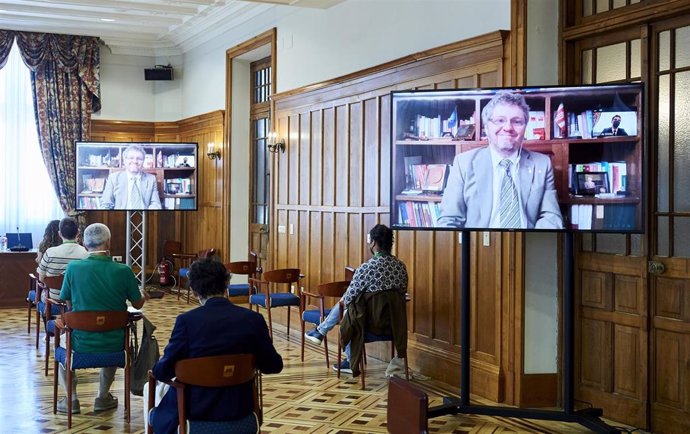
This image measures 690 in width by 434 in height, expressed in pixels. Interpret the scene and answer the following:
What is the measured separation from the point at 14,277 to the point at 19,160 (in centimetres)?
265

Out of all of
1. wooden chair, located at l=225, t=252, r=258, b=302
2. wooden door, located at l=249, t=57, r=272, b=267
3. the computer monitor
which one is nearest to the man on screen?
wooden chair, located at l=225, t=252, r=258, b=302

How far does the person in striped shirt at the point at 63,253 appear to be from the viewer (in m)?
7.05

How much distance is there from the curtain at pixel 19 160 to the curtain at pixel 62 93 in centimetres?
19

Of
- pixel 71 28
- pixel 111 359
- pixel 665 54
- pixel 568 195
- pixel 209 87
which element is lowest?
pixel 111 359

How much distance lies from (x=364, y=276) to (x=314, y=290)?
2.94m

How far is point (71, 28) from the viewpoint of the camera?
13.1m

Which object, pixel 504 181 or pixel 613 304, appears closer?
pixel 504 181

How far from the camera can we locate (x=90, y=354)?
5.64 m

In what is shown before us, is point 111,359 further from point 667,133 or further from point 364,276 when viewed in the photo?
point 667,133

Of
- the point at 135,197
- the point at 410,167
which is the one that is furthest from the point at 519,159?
the point at 135,197

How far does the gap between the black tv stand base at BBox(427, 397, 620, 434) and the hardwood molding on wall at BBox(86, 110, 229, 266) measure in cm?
711

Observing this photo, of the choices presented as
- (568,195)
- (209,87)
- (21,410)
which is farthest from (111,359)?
(209,87)

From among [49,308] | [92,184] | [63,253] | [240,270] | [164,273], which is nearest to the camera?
[49,308]

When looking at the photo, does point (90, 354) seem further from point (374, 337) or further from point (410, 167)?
point (410, 167)
